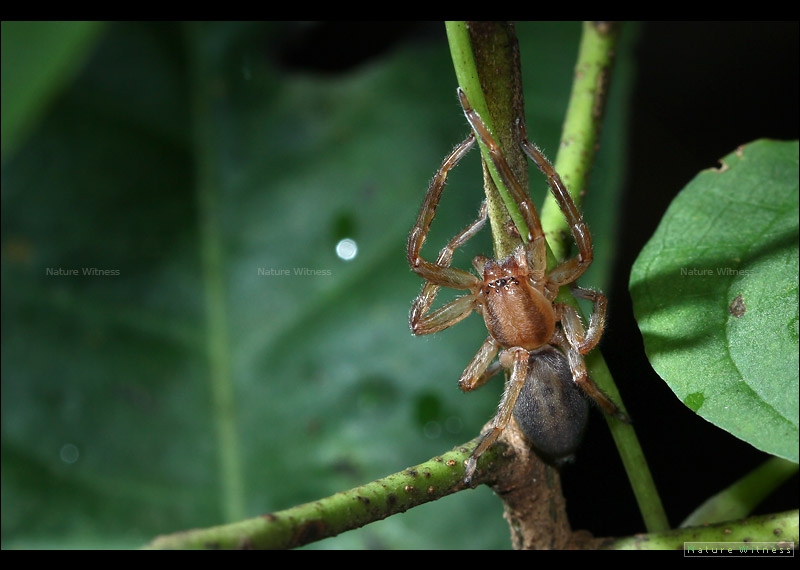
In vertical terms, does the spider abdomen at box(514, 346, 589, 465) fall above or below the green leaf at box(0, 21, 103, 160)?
below

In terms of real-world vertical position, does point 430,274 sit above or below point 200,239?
below

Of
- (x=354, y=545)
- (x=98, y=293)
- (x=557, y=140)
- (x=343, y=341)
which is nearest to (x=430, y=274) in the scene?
(x=343, y=341)

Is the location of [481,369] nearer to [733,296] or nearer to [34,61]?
[733,296]

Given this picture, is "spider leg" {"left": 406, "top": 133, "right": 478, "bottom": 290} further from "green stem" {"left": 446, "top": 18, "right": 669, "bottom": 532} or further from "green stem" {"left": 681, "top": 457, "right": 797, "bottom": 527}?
"green stem" {"left": 681, "top": 457, "right": 797, "bottom": 527}

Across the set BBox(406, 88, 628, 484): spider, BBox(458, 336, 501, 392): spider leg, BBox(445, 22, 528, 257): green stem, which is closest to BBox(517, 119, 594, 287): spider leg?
BBox(406, 88, 628, 484): spider

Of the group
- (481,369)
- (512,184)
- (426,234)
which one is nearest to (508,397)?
(481,369)

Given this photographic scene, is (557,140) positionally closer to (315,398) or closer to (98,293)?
(315,398)
